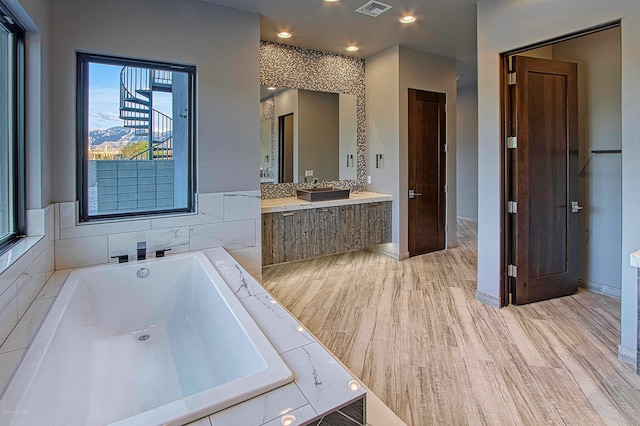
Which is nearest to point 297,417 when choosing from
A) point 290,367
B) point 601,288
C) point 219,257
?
point 290,367

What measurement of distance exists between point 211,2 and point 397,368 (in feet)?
11.3

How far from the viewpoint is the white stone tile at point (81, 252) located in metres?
2.83

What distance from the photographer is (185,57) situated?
10.7ft

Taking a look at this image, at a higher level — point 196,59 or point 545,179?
point 196,59

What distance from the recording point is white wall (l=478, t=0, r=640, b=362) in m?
2.39

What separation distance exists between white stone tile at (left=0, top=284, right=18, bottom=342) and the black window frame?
56 centimetres

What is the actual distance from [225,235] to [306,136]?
2.03 m

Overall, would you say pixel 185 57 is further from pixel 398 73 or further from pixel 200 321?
pixel 398 73

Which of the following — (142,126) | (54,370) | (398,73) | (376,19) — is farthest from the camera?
(398,73)

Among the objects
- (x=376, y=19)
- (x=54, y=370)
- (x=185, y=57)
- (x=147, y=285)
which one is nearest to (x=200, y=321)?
(x=147, y=285)

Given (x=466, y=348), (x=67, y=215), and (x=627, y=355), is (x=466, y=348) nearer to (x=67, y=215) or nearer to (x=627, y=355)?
(x=627, y=355)

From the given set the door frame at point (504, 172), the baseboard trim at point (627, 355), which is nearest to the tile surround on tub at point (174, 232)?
the door frame at point (504, 172)

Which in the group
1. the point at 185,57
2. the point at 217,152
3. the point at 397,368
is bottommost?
the point at 397,368

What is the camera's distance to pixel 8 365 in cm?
150
